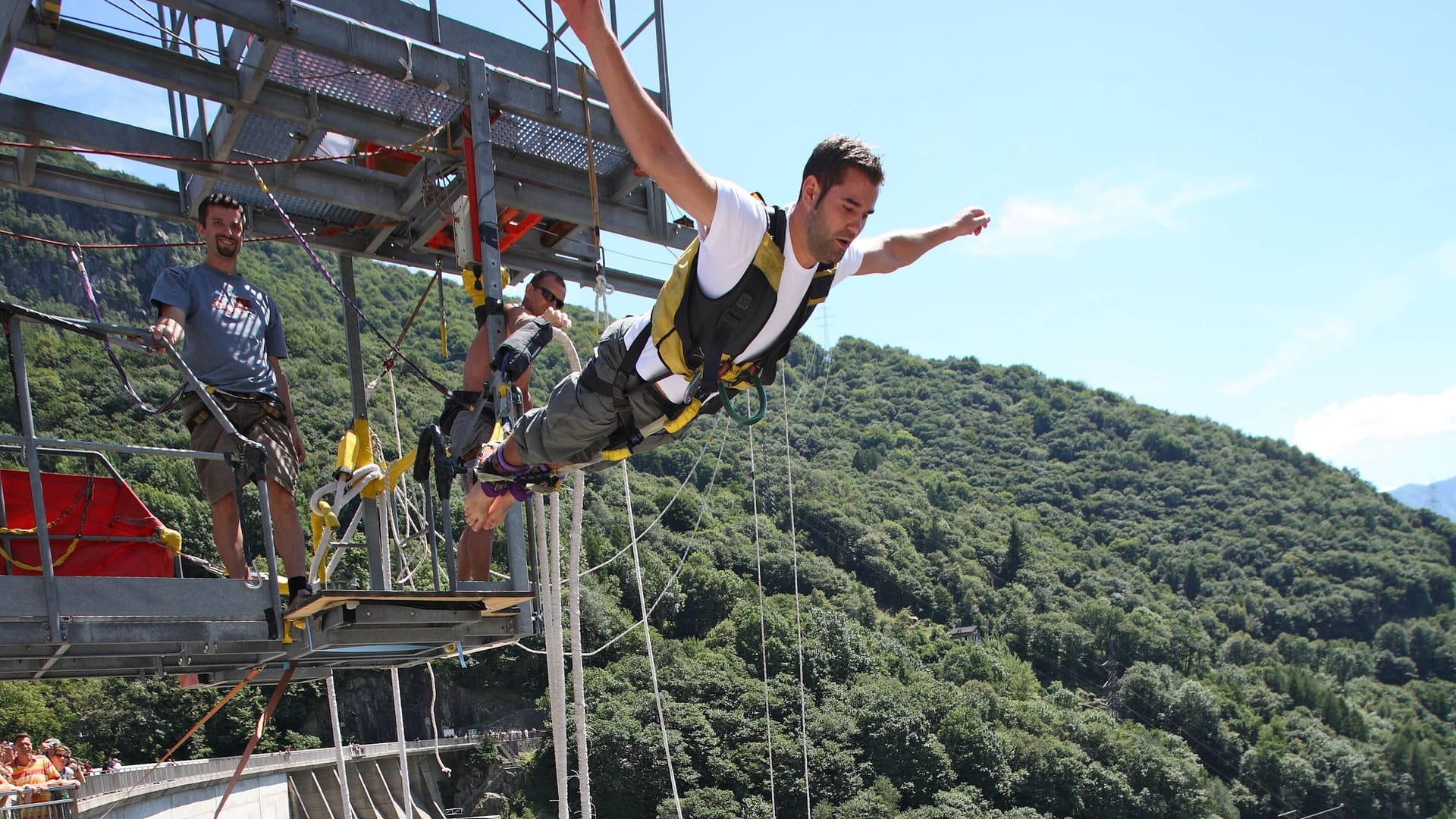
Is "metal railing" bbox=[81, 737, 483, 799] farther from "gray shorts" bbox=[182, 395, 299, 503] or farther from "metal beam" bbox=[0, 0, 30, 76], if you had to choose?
"metal beam" bbox=[0, 0, 30, 76]

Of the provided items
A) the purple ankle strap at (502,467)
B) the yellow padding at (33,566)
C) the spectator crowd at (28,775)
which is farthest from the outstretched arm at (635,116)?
the spectator crowd at (28,775)

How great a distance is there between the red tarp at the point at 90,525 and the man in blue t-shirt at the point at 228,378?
1.57 feet

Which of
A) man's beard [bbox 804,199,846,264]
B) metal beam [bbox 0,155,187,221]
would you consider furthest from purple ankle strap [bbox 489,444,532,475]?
metal beam [bbox 0,155,187,221]

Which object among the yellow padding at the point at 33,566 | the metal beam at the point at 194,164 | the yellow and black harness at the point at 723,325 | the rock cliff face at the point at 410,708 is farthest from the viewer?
the rock cliff face at the point at 410,708

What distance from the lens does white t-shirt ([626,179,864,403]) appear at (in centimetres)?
371

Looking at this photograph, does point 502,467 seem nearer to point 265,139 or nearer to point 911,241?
point 911,241

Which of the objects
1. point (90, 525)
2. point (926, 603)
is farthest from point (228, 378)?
point (926, 603)

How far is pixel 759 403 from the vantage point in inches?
182

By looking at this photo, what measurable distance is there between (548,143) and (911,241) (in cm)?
382

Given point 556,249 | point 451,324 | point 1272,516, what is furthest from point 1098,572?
point 556,249

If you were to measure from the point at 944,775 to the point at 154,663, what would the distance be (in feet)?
247

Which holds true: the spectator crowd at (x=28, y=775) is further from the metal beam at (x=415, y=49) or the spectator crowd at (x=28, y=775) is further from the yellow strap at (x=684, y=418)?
the yellow strap at (x=684, y=418)

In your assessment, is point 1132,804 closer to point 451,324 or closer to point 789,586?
point 789,586

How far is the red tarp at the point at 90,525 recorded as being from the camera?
5805 mm
